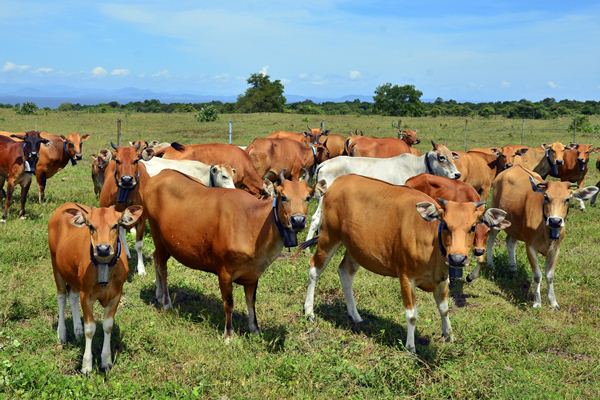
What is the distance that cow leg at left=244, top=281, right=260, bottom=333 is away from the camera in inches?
293

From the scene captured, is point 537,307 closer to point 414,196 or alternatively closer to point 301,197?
point 414,196

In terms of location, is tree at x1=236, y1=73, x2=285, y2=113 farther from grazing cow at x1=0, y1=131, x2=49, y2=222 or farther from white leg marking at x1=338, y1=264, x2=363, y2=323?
white leg marking at x1=338, y1=264, x2=363, y2=323

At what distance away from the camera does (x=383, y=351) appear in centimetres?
707

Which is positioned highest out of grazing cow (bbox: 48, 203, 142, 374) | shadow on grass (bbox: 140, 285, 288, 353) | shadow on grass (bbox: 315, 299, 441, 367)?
grazing cow (bbox: 48, 203, 142, 374)

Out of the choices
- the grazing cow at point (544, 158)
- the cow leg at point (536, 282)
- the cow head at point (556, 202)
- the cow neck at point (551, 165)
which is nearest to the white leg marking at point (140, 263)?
the cow leg at point (536, 282)

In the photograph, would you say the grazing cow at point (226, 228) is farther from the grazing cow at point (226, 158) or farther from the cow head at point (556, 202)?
the grazing cow at point (226, 158)

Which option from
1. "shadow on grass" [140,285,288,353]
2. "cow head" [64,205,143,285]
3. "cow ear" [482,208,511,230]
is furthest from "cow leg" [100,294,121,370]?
"cow ear" [482,208,511,230]

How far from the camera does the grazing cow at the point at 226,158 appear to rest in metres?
13.5

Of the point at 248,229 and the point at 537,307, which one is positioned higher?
the point at 248,229

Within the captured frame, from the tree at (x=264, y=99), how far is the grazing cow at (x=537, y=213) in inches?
2399

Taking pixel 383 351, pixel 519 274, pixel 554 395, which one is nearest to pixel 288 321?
pixel 383 351

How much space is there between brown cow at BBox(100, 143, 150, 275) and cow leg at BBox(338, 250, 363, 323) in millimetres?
3605

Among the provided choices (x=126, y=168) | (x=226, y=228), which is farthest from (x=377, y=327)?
(x=126, y=168)

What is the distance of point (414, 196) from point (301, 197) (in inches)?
64.7
